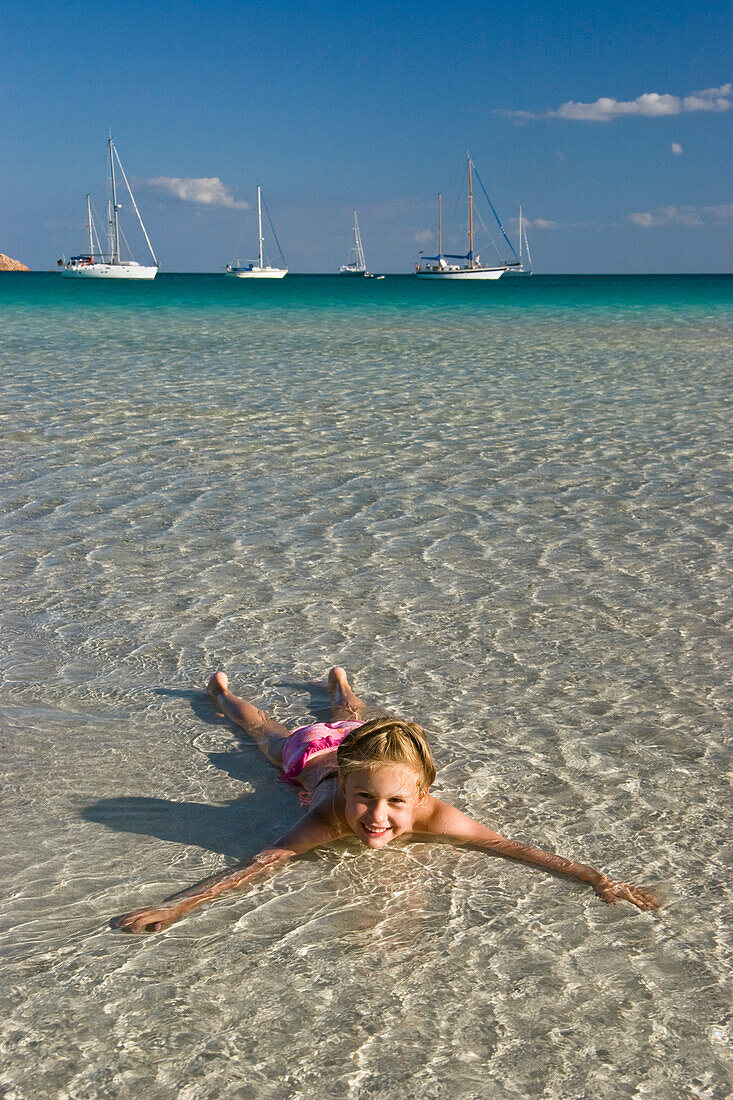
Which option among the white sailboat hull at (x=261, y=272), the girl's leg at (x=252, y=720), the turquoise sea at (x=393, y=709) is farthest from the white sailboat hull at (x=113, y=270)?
the girl's leg at (x=252, y=720)

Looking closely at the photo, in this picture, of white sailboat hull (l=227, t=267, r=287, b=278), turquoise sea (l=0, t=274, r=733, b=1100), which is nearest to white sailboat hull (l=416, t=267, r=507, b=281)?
white sailboat hull (l=227, t=267, r=287, b=278)

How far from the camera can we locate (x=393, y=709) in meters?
4.24

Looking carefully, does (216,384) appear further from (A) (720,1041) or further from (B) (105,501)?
(A) (720,1041)

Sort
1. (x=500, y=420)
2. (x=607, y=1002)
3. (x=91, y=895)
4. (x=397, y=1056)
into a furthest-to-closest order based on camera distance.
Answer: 1. (x=500, y=420)
2. (x=91, y=895)
3. (x=607, y=1002)
4. (x=397, y=1056)

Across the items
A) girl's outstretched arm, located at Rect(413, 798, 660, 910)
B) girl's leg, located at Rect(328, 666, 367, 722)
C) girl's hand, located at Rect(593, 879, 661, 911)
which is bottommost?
girl's hand, located at Rect(593, 879, 661, 911)

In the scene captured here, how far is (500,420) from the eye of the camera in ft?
35.7

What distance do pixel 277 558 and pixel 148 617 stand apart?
110 cm

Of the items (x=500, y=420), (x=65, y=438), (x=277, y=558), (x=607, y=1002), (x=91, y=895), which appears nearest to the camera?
(x=607, y=1002)

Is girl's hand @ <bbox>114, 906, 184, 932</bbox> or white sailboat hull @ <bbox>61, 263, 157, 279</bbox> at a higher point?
white sailboat hull @ <bbox>61, 263, 157, 279</bbox>

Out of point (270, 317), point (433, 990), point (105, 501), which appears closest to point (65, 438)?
point (105, 501)

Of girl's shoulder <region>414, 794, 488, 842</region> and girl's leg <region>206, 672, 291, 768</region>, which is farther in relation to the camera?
girl's leg <region>206, 672, 291, 768</region>

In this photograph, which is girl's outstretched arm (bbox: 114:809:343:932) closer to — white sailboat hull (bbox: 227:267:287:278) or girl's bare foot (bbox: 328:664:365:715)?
girl's bare foot (bbox: 328:664:365:715)

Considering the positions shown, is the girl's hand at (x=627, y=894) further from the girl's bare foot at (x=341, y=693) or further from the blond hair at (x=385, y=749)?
the girl's bare foot at (x=341, y=693)

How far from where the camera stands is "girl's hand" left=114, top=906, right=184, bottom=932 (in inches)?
112
